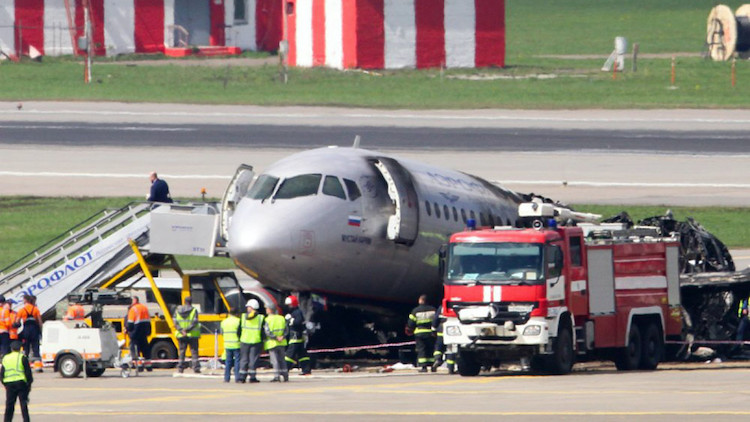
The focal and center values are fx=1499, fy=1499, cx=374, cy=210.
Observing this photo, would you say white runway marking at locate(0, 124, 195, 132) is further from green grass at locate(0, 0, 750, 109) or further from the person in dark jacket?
the person in dark jacket

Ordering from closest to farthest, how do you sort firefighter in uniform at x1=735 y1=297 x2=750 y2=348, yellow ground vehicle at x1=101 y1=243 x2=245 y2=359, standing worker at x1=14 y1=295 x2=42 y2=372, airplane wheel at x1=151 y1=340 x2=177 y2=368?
standing worker at x1=14 y1=295 x2=42 y2=372 → yellow ground vehicle at x1=101 y1=243 x2=245 y2=359 → airplane wheel at x1=151 y1=340 x2=177 y2=368 → firefighter in uniform at x1=735 y1=297 x2=750 y2=348

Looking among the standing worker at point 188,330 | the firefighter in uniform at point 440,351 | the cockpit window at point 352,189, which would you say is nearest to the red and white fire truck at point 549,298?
the firefighter in uniform at point 440,351

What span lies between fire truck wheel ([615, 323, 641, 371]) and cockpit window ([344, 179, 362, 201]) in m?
7.36

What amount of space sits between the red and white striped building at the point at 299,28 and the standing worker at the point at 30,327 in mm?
58440

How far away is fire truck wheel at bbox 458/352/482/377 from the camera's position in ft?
112

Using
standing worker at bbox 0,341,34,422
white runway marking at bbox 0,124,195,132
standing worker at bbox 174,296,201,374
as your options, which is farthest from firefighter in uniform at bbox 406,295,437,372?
white runway marking at bbox 0,124,195,132

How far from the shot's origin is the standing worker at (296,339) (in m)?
35.3

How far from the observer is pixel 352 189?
118ft

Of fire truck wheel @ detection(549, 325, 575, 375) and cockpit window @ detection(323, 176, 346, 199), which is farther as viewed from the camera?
cockpit window @ detection(323, 176, 346, 199)

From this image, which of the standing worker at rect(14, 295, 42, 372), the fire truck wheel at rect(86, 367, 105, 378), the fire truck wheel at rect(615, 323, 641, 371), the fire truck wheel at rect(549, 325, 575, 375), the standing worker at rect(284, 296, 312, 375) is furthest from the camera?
the standing worker at rect(14, 295, 42, 372)

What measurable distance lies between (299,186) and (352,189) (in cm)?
129

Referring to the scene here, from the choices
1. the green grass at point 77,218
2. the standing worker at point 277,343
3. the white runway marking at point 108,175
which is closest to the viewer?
the standing worker at point 277,343

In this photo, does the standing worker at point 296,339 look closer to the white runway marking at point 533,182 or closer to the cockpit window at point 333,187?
the cockpit window at point 333,187

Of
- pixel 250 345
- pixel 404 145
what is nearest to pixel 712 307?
pixel 250 345
